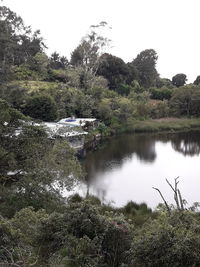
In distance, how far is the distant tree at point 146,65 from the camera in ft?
166

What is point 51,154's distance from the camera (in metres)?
10.3

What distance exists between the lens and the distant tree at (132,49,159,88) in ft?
166

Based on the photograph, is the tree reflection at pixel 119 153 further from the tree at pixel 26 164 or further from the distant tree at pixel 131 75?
the distant tree at pixel 131 75

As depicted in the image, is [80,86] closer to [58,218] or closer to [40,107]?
[40,107]

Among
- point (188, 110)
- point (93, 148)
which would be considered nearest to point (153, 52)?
point (188, 110)

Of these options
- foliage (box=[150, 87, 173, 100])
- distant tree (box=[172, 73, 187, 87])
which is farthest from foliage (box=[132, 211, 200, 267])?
distant tree (box=[172, 73, 187, 87])

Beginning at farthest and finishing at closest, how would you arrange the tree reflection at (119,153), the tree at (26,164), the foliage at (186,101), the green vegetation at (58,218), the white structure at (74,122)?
the foliage at (186,101) → the white structure at (74,122) → the tree reflection at (119,153) → the tree at (26,164) → the green vegetation at (58,218)

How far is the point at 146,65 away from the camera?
1994 inches

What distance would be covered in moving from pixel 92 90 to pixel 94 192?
19661mm

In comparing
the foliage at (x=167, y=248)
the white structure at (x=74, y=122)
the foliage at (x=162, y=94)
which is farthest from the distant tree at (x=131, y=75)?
the foliage at (x=167, y=248)

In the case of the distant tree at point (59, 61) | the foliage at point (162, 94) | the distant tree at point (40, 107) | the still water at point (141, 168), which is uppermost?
the distant tree at point (59, 61)

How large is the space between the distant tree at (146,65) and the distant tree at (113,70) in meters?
7.58

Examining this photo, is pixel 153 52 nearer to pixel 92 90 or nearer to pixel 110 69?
pixel 110 69

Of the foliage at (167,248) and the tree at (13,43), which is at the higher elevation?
the tree at (13,43)
